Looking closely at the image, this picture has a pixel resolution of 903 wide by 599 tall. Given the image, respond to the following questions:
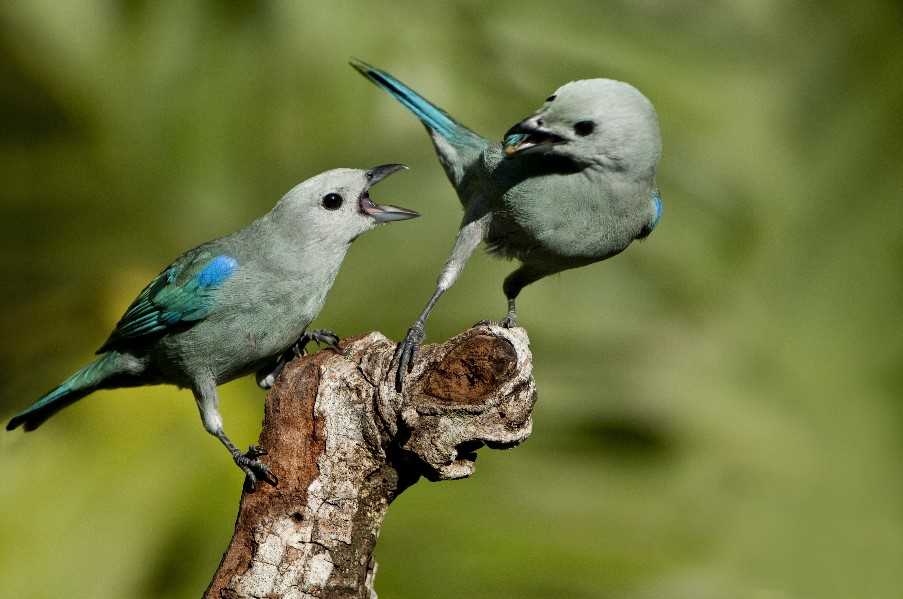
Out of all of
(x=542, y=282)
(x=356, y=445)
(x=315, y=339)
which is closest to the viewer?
(x=356, y=445)

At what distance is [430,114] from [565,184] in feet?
1.76

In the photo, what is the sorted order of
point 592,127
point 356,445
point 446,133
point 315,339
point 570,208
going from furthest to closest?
point 446,133 → point 315,339 → point 570,208 → point 592,127 → point 356,445

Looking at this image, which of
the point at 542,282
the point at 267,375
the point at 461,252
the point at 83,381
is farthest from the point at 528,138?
the point at 542,282

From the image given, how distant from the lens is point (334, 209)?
2.00 metres

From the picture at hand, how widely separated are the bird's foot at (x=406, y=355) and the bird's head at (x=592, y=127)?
43cm

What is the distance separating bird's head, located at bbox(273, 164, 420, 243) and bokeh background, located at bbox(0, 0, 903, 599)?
1.33m

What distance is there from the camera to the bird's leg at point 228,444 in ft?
5.63

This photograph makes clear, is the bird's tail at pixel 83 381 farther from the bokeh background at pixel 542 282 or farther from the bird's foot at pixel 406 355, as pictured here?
the bokeh background at pixel 542 282

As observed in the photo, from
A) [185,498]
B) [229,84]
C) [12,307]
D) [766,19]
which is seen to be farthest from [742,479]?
[12,307]

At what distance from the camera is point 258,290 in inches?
77.0

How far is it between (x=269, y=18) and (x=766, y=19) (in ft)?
6.22

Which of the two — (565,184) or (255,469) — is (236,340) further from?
(565,184)

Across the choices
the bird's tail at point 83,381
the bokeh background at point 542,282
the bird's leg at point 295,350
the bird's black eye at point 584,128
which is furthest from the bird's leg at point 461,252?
the bokeh background at point 542,282

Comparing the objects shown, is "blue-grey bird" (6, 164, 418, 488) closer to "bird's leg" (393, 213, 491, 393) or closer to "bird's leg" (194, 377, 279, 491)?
"bird's leg" (194, 377, 279, 491)
